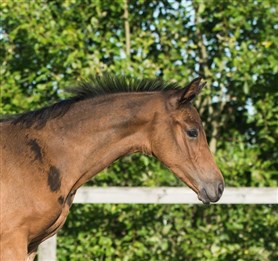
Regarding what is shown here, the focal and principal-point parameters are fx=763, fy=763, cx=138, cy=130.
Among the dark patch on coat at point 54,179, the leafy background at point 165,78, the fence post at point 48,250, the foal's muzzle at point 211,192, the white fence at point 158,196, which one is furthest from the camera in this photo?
the leafy background at point 165,78

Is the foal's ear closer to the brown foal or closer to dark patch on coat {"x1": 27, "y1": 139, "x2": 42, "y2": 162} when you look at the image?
the brown foal

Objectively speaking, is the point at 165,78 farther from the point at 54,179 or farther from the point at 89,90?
the point at 54,179

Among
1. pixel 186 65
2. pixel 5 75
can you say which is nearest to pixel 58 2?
pixel 5 75

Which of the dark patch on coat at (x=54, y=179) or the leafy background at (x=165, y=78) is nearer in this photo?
the dark patch on coat at (x=54, y=179)

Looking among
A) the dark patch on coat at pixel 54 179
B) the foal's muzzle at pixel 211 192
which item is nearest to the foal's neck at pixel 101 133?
the dark patch on coat at pixel 54 179

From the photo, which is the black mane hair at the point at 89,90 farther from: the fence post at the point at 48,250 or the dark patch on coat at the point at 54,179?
the fence post at the point at 48,250

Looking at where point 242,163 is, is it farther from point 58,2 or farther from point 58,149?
point 58,149

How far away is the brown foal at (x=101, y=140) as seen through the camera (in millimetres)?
4496

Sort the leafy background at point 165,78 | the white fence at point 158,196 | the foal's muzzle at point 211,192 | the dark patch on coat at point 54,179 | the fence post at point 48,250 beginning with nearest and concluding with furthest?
the dark patch on coat at point 54,179, the foal's muzzle at point 211,192, the fence post at point 48,250, the white fence at point 158,196, the leafy background at point 165,78

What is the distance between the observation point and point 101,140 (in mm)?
4605

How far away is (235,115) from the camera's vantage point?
24.8ft

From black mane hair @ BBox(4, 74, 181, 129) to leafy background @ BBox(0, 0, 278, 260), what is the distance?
2.08 meters

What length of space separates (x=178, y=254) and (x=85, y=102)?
281cm

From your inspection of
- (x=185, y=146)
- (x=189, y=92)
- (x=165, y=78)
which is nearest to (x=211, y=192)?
(x=185, y=146)
